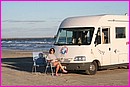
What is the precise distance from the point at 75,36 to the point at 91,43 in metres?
0.91

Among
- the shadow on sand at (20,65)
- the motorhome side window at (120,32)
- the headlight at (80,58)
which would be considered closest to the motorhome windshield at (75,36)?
the headlight at (80,58)

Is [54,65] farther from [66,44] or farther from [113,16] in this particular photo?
[113,16]

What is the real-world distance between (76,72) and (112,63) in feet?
5.72

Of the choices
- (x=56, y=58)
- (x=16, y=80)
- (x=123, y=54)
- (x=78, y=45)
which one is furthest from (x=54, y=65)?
(x=123, y=54)

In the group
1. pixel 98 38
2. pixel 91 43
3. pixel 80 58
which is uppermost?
pixel 98 38

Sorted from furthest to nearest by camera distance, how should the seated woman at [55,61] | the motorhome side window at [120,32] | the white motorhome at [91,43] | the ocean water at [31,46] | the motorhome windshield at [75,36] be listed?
the ocean water at [31,46] → the motorhome side window at [120,32] → the motorhome windshield at [75,36] → the seated woman at [55,61] → the white motorhome at [91,43]

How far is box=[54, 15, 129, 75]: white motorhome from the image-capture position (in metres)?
15.1

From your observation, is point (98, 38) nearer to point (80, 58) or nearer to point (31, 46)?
point (80, 58)

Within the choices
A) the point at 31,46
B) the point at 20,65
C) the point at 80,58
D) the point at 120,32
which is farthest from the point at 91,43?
the point at 31,46

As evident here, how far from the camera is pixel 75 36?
1580 cm

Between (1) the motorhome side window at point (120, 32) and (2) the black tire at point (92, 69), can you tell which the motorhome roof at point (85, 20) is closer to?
(1) the motorhome side window at point (120, 32)

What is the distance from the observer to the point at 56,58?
50.7 ft

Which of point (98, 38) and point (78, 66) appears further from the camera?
point (98, 38)

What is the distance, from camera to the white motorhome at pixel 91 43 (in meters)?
15.1
